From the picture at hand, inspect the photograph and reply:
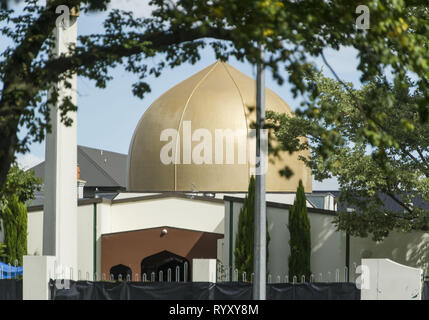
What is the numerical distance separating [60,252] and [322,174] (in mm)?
10099

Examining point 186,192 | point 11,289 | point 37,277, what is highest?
point 186,192

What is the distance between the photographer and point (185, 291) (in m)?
17.8

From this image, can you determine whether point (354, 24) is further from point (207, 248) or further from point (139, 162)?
point (139, 162)

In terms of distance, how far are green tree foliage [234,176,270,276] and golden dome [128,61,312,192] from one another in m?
5.15

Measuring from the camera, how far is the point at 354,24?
1041cm

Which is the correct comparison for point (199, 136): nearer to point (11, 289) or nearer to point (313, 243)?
point (313, 243)

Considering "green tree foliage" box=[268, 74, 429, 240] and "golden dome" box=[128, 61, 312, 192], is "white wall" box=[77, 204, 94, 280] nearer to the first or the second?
"golden dome" box=[128, 61, 312, 192]

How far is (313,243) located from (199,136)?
867 centimetres

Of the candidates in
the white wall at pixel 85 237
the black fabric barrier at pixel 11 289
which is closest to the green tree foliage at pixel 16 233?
the white wall at pixel 85 237

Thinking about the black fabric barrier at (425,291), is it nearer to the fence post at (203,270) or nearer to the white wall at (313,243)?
the fence post at (203,270)

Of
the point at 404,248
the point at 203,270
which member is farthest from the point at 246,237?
the point at 203,270

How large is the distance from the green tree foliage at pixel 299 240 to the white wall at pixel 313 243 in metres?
0.40

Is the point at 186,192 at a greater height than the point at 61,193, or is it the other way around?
the point at 186,192
